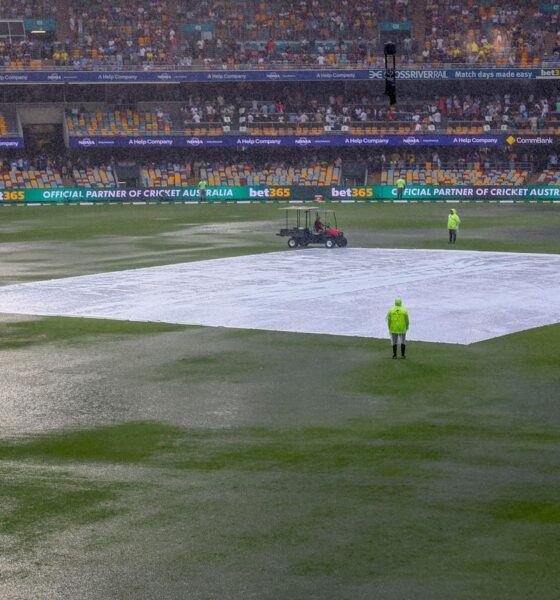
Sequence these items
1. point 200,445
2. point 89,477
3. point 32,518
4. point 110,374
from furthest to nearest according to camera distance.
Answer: point 110,374 → point 200,445 → point 89,477 → point 32,518

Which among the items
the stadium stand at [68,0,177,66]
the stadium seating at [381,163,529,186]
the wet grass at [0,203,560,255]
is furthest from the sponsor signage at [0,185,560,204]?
the stadium stand at [68,0,177,66]

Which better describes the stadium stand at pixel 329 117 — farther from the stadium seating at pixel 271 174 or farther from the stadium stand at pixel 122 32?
the stadium stand at pixel 122 32

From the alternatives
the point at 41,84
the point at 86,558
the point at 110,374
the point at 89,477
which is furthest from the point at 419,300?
the point at 41,84

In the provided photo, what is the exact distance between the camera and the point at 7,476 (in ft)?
48.4

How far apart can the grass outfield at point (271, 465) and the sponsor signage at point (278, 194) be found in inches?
1874

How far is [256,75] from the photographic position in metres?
78.5

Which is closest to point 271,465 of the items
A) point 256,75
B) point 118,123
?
point 256,75

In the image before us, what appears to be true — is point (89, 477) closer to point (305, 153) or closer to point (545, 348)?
point (545, 348)

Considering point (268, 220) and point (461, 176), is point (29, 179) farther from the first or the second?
point (461, 176)

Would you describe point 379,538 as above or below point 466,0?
below

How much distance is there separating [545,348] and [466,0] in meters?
66.7

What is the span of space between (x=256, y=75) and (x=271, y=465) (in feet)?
217

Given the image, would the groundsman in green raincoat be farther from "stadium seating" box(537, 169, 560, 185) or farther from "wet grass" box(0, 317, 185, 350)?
"stadium seating" box(537, 169, 560, 185)

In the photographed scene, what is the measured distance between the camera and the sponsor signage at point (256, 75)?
77.5m
